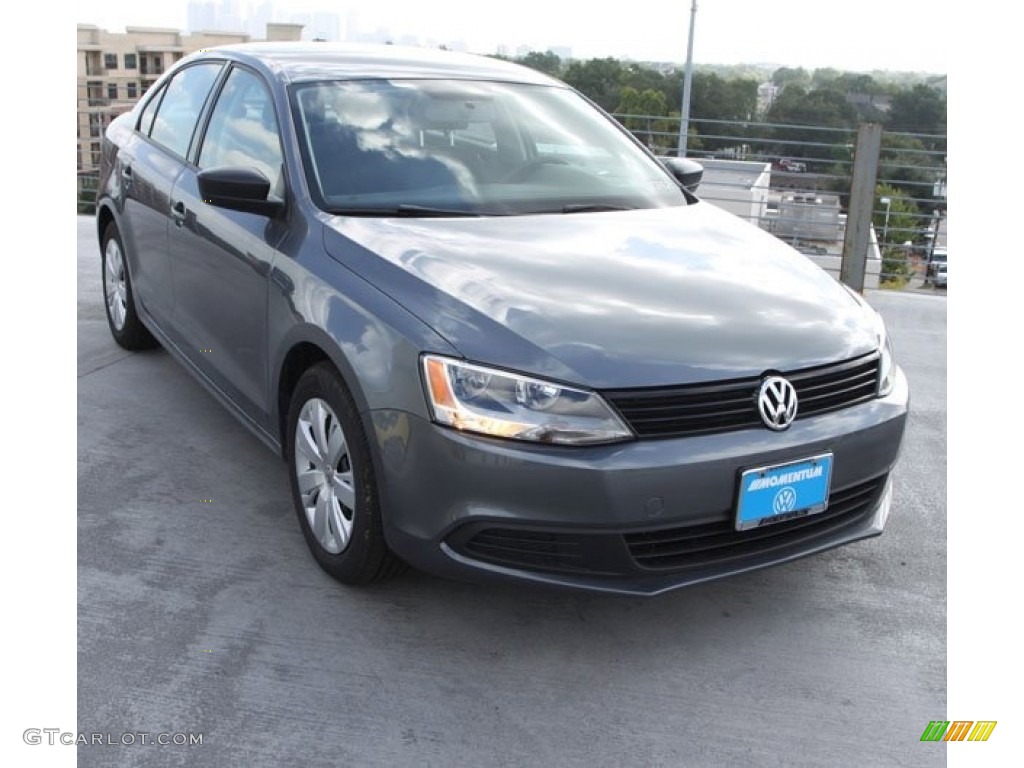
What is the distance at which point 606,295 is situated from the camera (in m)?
2.84

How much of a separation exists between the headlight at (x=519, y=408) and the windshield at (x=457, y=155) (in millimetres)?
951

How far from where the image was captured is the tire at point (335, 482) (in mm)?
2795

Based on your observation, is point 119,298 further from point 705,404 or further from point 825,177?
point 825,177

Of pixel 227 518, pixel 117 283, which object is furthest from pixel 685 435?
pixel 117 283

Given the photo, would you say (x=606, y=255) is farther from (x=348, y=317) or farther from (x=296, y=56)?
(x=296, y=56)

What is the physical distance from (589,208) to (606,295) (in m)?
0.85

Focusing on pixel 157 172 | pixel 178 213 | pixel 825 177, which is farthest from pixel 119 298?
pixel 825 177

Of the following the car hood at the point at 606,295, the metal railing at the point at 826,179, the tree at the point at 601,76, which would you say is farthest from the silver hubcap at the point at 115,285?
the tree at the point at 601,76

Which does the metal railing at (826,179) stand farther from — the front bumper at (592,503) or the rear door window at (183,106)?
the front bumper at (592,503)

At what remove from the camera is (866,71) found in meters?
8.98

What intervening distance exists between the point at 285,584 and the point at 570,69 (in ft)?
25.4

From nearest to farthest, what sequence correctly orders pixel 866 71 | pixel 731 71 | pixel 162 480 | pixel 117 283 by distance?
pixel 162 480
pixel 117 283
pixel 866 71
pixel 731 71

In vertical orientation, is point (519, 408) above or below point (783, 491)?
above

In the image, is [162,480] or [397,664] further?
[162,480]
